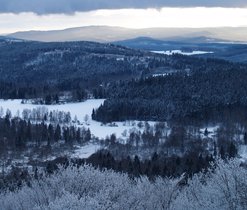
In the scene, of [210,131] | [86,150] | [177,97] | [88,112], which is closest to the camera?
[86,150]

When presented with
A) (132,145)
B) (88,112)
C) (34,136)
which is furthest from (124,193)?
(88,112)

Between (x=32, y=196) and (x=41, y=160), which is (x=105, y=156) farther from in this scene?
(x=32, y=196)

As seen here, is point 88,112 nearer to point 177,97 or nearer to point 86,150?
point 177,97

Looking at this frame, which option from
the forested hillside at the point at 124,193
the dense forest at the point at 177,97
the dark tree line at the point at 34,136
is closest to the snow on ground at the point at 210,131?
the dense forest at the point at 177,97

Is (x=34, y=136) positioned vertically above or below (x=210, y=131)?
below

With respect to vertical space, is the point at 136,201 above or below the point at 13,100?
above

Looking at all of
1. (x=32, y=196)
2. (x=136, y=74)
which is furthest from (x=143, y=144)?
(x=136, y=74)

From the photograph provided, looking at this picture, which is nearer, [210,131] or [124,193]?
[124,193]

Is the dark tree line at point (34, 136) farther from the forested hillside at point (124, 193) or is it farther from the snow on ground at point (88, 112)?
the forested hillside at point (124, 193)

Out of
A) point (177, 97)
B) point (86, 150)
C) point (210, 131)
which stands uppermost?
point (177, 97)
